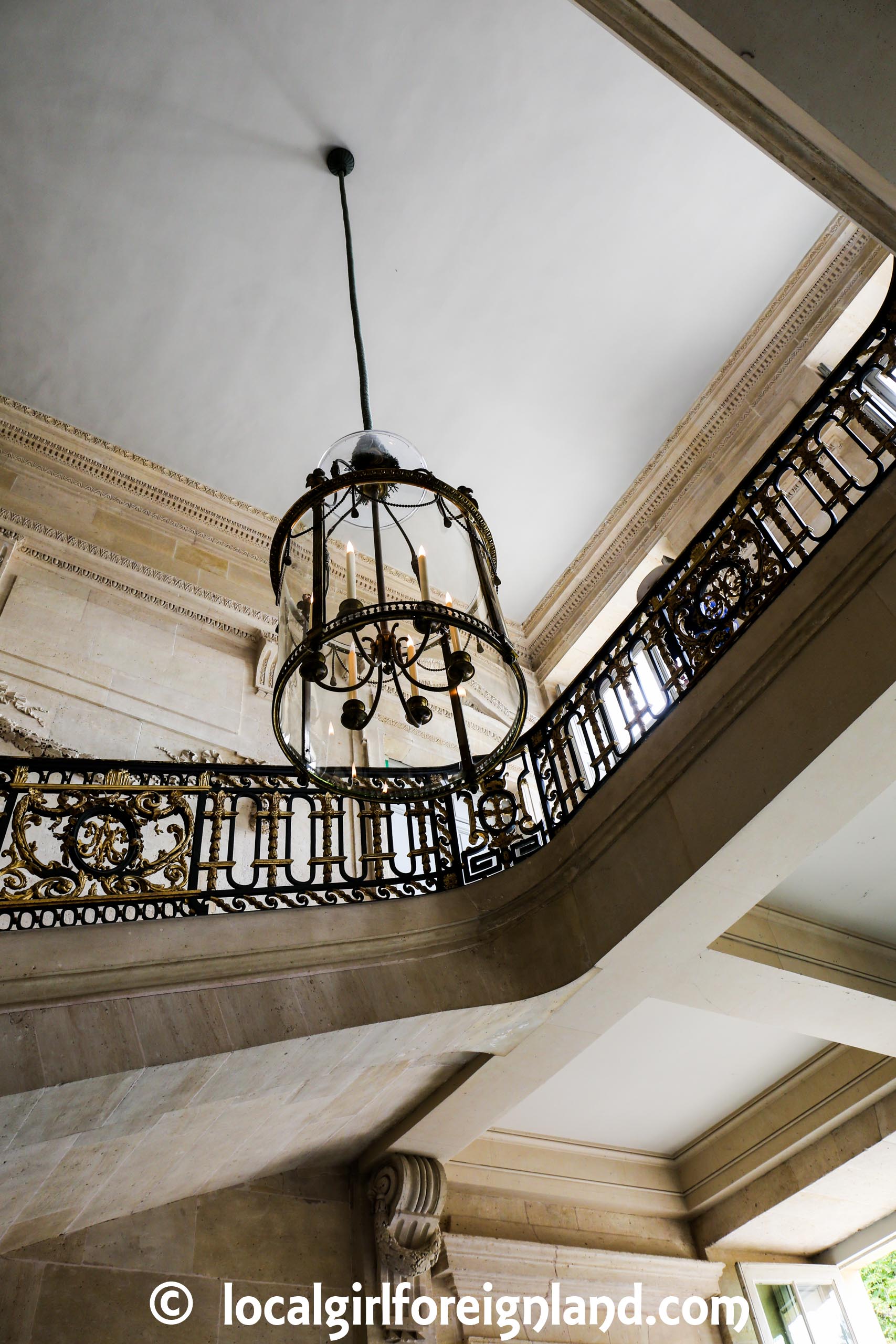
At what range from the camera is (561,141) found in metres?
6.61

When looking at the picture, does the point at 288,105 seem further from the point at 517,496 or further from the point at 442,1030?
the point at 442,1030

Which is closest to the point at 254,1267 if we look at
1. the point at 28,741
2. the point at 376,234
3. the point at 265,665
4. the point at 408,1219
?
the point at 408,1219

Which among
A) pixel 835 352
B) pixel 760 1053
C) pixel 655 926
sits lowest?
pixel 655 926

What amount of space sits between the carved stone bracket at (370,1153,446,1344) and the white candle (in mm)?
3360

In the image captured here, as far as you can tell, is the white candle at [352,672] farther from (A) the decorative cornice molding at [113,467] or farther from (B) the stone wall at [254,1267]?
(A) the decorative cornice molding at [113,467]

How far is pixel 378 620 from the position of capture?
9.75ft

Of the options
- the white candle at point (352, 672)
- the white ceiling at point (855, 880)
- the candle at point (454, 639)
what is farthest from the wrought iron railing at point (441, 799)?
the white ceiling at point (855, 880)

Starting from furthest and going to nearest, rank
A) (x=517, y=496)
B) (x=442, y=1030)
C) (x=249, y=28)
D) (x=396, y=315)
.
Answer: (x=517, y=496) → (x=396, y=315) → (x=249, y=28) → (x=442, y=1030)

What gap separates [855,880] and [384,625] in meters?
3.19

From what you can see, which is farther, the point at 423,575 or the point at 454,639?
the point at 423,575

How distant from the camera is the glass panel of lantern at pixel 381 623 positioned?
308 cm

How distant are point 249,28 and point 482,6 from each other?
1.47 metres

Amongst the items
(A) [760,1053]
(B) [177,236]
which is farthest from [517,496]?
(A) [760,1053]
